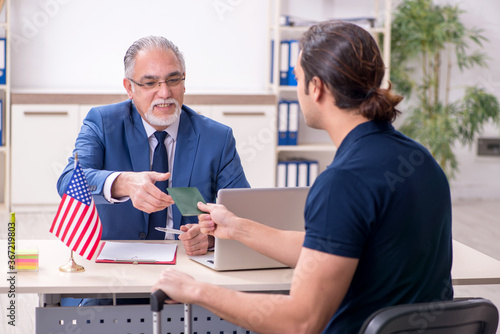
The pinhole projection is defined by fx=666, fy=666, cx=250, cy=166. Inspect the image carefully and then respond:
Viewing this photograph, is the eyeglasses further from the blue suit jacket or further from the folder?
the folder

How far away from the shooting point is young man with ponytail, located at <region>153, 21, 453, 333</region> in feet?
4.26

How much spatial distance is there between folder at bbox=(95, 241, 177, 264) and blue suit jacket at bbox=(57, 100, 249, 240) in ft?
0.58

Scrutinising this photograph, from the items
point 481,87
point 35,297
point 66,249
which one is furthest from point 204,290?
point 481,87

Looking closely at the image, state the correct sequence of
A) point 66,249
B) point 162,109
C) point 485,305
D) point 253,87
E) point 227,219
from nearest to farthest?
point 485,305, point 227,219, point 66,249, point 162,109, point 253,87

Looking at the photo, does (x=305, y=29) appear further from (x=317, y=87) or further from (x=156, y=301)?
(x=156, y=301)

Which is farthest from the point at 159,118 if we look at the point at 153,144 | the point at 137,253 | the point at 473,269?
the point at 473,269

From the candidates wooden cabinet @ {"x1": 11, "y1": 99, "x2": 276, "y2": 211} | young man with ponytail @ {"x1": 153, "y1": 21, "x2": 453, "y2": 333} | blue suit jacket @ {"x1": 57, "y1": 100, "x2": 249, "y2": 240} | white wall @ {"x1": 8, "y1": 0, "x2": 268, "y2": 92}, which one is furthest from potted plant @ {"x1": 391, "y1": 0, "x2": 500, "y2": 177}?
young man with ponytail @ {"x1": 153, "y1": 21, "x2": 453, "y2": 333}

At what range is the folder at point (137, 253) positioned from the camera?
1929mm

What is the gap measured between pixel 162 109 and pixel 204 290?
107cm

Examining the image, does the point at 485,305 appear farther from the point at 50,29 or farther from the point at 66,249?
the point at 50,29

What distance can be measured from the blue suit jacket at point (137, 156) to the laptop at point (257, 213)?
0.48 meters

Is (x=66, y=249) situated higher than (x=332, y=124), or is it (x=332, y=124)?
(x=332, y=124)

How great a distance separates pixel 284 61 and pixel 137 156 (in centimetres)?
295

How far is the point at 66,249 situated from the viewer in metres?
2.06
